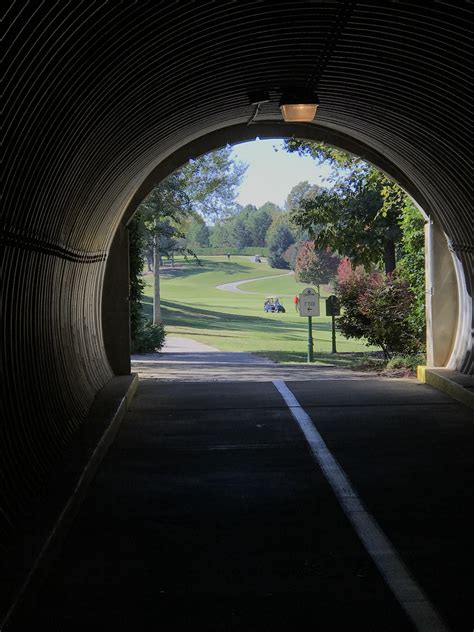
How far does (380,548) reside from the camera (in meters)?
6.79

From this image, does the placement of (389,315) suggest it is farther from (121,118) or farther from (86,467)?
(86,467)

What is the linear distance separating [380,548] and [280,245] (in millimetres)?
122417

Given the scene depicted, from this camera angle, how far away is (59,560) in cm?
659

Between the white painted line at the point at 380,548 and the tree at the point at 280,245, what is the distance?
117 metres

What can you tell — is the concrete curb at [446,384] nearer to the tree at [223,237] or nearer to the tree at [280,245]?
the tree at [280,245]

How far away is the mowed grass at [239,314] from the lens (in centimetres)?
4034

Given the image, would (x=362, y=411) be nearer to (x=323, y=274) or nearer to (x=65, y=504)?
(x=65, y=504)

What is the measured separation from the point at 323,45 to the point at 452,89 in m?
1.41

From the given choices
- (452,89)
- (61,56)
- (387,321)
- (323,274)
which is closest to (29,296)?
(61,56)

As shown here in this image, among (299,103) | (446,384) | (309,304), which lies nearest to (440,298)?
(446,384)

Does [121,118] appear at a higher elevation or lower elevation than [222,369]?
higher

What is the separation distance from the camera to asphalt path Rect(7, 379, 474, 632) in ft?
18.2

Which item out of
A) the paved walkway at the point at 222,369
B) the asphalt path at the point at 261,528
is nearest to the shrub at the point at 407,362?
the paved walkway at the point at 222,369

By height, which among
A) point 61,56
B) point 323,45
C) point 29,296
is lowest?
point 29,296
